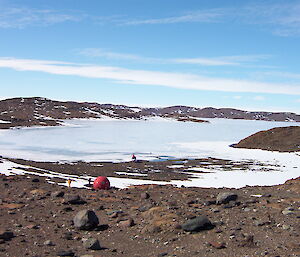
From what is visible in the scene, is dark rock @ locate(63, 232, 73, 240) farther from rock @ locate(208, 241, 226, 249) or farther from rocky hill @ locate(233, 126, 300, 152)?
rocky hill @ locate(233, 126, 300, 152)

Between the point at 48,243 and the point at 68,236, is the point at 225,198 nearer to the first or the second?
the point at 68,236

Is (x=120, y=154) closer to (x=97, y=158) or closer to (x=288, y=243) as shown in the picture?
(x=97, y=158)

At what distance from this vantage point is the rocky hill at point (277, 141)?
5875cm

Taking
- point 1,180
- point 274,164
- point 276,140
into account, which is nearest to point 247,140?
point 276,140

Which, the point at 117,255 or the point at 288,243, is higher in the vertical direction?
the point at 288,243

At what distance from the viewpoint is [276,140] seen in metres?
62.8

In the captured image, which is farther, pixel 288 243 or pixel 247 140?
pixel 247 140

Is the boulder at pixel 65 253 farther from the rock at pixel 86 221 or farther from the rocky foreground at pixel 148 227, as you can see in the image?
the rock at pixel 86 221

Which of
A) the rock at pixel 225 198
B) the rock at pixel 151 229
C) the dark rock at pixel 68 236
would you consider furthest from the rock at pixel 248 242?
the dark rock at pixel 68 236

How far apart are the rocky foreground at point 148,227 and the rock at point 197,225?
0.03 m

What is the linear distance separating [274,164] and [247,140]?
23.4m

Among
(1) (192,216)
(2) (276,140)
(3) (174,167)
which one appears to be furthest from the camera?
(2) (276,140)

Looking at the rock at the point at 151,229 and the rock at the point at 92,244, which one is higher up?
the rock at the point at 151,229

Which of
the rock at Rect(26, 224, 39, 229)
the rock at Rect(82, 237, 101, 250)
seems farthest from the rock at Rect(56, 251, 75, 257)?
the rock at Rect(26, 224, 39, 229)
